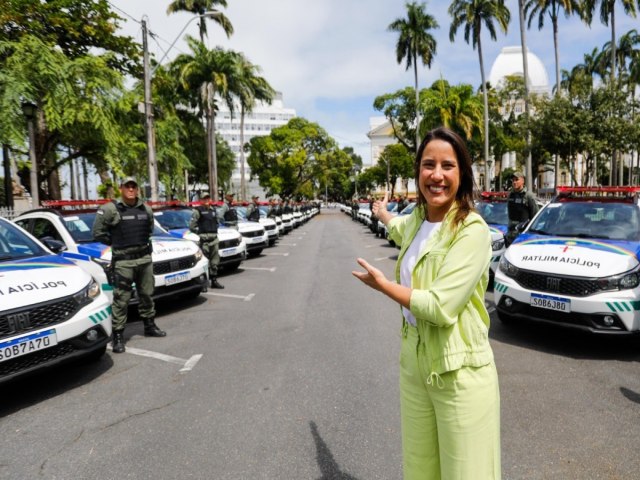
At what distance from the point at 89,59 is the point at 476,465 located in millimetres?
17622

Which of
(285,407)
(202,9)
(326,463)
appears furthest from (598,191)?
(202,9)

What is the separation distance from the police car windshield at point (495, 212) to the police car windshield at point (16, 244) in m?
8.05

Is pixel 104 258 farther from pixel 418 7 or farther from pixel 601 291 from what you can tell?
pixel 418 7

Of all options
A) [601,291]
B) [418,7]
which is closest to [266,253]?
[601,291]

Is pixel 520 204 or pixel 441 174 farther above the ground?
pixel 441 174

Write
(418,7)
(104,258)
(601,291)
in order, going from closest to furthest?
(601,291)
(104,258)
(418,7)

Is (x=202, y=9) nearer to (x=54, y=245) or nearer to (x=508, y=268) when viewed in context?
(x=54, y=245)

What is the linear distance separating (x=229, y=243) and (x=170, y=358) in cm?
609

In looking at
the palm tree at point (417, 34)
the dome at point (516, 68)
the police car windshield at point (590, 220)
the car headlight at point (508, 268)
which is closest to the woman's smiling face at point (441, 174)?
the car headlight at point (508, 268)

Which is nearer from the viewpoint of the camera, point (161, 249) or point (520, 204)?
point (161, 249)

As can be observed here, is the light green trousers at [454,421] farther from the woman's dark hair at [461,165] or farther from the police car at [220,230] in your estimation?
the police car at [220,230]

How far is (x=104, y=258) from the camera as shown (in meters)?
6.09

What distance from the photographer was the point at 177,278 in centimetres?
690

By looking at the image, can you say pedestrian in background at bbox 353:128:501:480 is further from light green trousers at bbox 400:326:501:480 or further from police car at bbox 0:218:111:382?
police car at bbox 0:218:111:382
